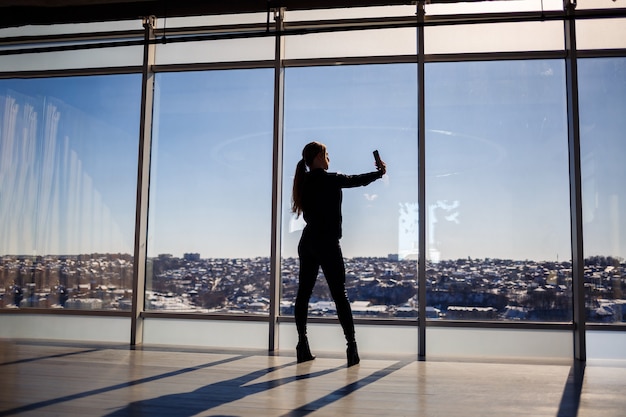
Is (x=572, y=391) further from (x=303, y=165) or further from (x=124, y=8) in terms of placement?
(x=124, y=8)

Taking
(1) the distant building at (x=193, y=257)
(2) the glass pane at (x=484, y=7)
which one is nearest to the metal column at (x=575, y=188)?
(2) the glass pane at (x=484, y=7)

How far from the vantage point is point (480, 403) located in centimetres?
292

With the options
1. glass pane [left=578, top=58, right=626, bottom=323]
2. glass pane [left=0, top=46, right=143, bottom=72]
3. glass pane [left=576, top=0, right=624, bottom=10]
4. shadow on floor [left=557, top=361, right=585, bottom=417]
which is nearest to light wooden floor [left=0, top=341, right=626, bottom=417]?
shadow on floor [left=557, top=361, right=585, bottom=417]

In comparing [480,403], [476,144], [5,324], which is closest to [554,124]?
[476,144]

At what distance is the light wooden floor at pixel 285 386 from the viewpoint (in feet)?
8.99

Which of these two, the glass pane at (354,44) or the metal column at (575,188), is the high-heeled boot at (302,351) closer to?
the metal column at (575,188)

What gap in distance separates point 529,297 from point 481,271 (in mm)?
438

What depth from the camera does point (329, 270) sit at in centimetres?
396

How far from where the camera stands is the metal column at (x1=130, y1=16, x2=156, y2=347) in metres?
5.23

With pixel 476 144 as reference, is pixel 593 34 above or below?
above

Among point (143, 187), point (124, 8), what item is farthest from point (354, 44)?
point (143, 187)

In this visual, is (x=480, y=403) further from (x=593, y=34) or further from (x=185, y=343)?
(x=593, y=34)

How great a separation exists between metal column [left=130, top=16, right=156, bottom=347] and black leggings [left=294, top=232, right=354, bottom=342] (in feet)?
6.25

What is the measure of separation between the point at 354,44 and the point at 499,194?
1.84 m
